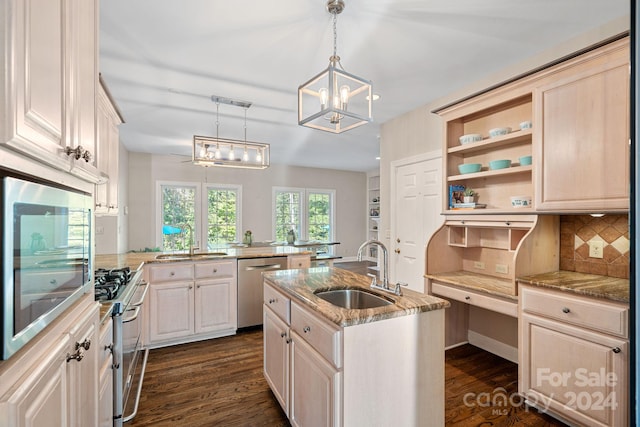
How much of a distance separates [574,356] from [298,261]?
2.59 m

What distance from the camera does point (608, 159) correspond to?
6.00ft

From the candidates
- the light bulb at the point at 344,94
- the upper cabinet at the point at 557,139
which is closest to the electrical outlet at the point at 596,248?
the upper cabinet at the point at 557,139

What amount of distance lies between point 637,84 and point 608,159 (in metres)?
1.15

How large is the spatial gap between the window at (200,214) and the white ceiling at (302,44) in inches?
125

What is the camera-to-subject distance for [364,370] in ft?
4.52

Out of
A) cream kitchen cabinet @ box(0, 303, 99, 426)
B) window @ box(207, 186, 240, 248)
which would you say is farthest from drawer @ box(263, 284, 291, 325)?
window @ box(207, 186, 240, 248)

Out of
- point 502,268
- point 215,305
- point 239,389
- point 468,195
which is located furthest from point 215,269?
point 502,268

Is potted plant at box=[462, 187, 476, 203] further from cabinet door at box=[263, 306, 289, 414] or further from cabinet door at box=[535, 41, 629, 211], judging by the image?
cabinet door at box=[263, 306, 289, 414]

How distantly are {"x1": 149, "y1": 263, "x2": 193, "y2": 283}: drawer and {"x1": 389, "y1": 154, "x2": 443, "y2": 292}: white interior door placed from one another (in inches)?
99.1

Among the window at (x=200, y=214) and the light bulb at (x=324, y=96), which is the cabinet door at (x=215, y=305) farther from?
the window at (x=200, y=214)

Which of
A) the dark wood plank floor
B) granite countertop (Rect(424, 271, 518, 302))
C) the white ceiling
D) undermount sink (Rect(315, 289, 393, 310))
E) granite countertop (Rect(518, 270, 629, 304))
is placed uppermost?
the white ceiling

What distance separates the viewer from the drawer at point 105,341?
1.39 meters

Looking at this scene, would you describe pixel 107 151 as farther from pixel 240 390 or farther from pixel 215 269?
pixel 240 390

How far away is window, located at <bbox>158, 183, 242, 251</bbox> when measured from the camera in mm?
6604
